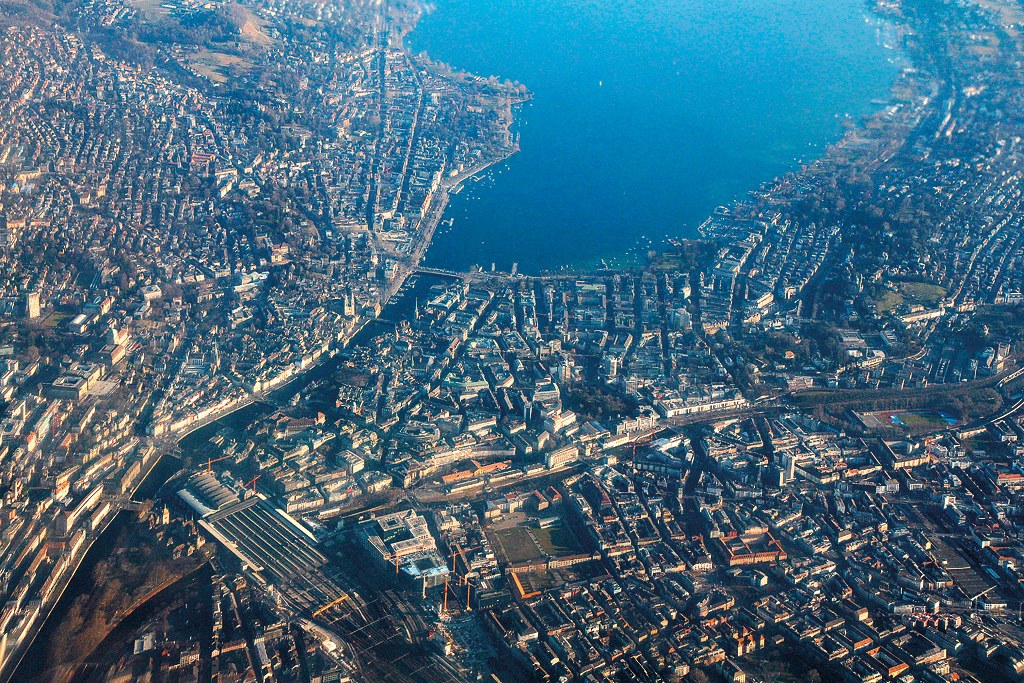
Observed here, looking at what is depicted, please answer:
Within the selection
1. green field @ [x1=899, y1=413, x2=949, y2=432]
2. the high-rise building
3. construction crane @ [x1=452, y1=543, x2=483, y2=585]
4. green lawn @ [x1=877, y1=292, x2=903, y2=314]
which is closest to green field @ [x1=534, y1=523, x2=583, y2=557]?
construction crane @ [x1=452, y1=543, x2=483, y2=585]

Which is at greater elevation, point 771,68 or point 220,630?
point 771,68

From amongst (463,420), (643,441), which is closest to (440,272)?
(463,420)

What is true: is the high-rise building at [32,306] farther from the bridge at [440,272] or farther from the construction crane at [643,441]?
the construction crane at [643,441]

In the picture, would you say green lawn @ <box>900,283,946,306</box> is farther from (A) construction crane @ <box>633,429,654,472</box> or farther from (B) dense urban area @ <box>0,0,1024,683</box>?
(A) construction crane @ <box>633,429,654,472</box>

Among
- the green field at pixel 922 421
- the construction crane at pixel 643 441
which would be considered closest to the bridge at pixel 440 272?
the construction crane at pixel 643 441

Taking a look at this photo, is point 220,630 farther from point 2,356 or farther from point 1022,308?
point 1022,308

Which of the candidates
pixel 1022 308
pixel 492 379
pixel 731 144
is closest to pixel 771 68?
pixel 731 144
